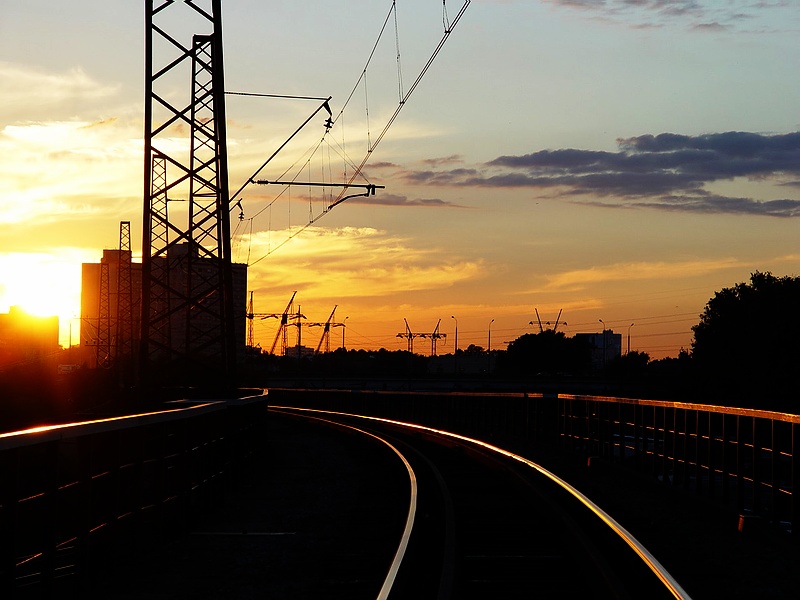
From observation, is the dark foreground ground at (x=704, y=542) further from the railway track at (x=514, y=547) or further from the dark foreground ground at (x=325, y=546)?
the railway track at (x=514, y=547)

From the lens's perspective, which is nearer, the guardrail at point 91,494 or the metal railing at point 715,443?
the guardrail at point 91,494

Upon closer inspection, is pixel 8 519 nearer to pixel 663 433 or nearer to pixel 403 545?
pixel 403 545

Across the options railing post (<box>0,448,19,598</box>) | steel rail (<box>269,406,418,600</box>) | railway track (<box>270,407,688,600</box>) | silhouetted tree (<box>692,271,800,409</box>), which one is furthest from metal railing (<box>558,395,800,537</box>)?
silhouetted tree (<box>692,271,800,409</box>)

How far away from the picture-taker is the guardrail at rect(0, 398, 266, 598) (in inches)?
314

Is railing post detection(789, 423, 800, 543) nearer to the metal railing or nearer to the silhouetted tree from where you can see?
the metal railing

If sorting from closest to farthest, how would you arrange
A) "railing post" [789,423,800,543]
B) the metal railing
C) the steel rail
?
the steel rail, "railing post" [789,423,800,543], the metal railing

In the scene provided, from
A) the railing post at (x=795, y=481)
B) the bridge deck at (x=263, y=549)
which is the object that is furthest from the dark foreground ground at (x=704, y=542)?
the bridge deck at (x=263, y=549)

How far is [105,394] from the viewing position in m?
40.7

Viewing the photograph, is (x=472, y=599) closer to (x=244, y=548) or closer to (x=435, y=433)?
(x=244, y=548)

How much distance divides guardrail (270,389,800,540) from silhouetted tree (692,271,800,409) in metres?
53.2

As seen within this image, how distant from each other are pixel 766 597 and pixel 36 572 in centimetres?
601

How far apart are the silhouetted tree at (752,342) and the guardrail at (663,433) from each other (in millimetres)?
53199

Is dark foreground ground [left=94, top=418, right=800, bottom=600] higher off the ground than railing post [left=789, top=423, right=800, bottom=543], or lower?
lower

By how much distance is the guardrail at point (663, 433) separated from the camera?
13727mm
